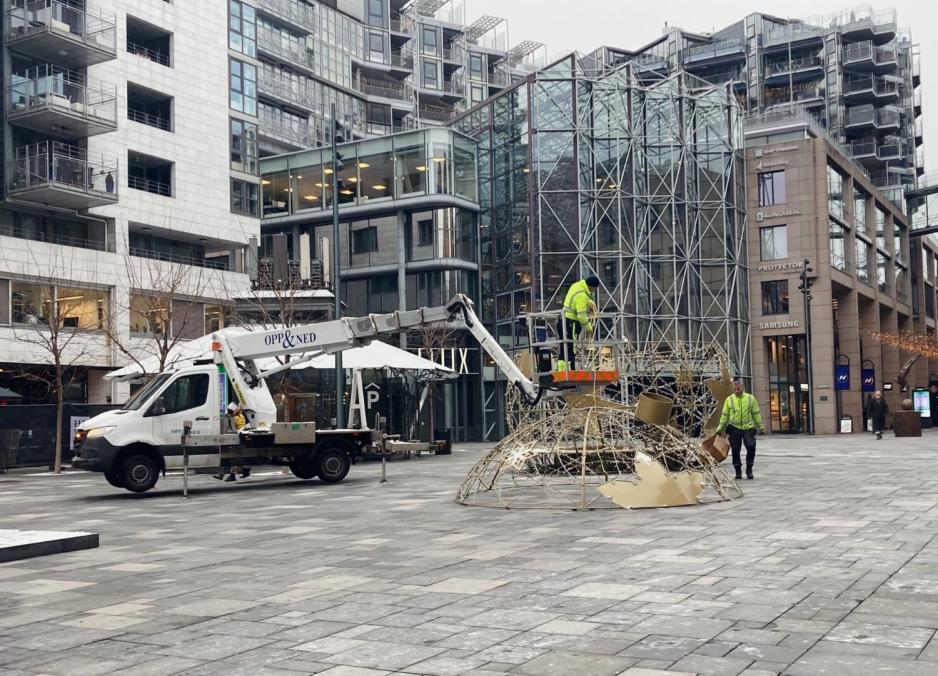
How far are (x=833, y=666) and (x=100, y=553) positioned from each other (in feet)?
27.0

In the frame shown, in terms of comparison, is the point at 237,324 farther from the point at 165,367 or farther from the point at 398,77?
the point at 398,77

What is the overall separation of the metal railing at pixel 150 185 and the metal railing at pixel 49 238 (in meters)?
3.47

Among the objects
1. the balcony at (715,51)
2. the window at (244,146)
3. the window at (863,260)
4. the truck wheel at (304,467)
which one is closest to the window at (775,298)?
the window at (863,260)

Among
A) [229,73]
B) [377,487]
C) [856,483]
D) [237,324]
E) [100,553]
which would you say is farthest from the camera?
[229,73]

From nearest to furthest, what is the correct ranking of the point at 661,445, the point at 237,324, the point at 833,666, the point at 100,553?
the point at 833,666, the point at 100,553, the point at 661,445, the point at 237,324

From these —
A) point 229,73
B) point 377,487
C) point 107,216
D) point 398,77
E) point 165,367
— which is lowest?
point 377,487

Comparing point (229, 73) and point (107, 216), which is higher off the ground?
point (229, 73)

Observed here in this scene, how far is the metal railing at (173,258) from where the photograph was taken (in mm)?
40281

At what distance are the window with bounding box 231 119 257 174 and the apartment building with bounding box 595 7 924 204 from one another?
Result: 47.1 m

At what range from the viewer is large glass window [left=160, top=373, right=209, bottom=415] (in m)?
19.4

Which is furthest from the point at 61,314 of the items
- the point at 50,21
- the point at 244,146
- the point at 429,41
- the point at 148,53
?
the point at 429,41

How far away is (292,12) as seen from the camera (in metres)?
66.6

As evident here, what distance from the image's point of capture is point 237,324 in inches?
1651

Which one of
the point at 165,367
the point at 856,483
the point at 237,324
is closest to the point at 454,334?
the point at 237,324
